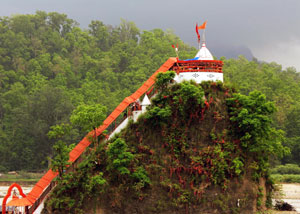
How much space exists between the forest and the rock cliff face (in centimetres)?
2168

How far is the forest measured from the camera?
44.7 metres

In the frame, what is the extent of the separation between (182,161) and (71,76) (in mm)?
40313

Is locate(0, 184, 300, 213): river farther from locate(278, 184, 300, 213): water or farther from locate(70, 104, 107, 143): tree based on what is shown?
locate(70, 104, 107, 143): tree

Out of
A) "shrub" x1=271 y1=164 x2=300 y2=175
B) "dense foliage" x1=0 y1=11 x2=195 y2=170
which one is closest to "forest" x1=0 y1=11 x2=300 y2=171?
"dense foliage" x1=0 y1=11 x2=195 y2=170

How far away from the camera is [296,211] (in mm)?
24453

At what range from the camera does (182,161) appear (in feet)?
64.4

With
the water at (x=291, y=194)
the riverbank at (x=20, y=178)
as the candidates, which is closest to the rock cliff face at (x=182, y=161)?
the water at (x=291, y=194)

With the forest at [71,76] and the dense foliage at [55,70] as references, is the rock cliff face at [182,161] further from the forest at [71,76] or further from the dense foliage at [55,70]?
the dense foliage at [55,70]

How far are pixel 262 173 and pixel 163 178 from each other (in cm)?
510

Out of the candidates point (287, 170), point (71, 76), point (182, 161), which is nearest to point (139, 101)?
point (182, 161)

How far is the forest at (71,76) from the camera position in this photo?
147 feet

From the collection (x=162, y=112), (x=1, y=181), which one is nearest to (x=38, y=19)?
(x=1, y=181)

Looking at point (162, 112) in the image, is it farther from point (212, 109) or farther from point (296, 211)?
point (296, 211)

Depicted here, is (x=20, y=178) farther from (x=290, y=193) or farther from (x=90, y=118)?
(x=290, y=193)
